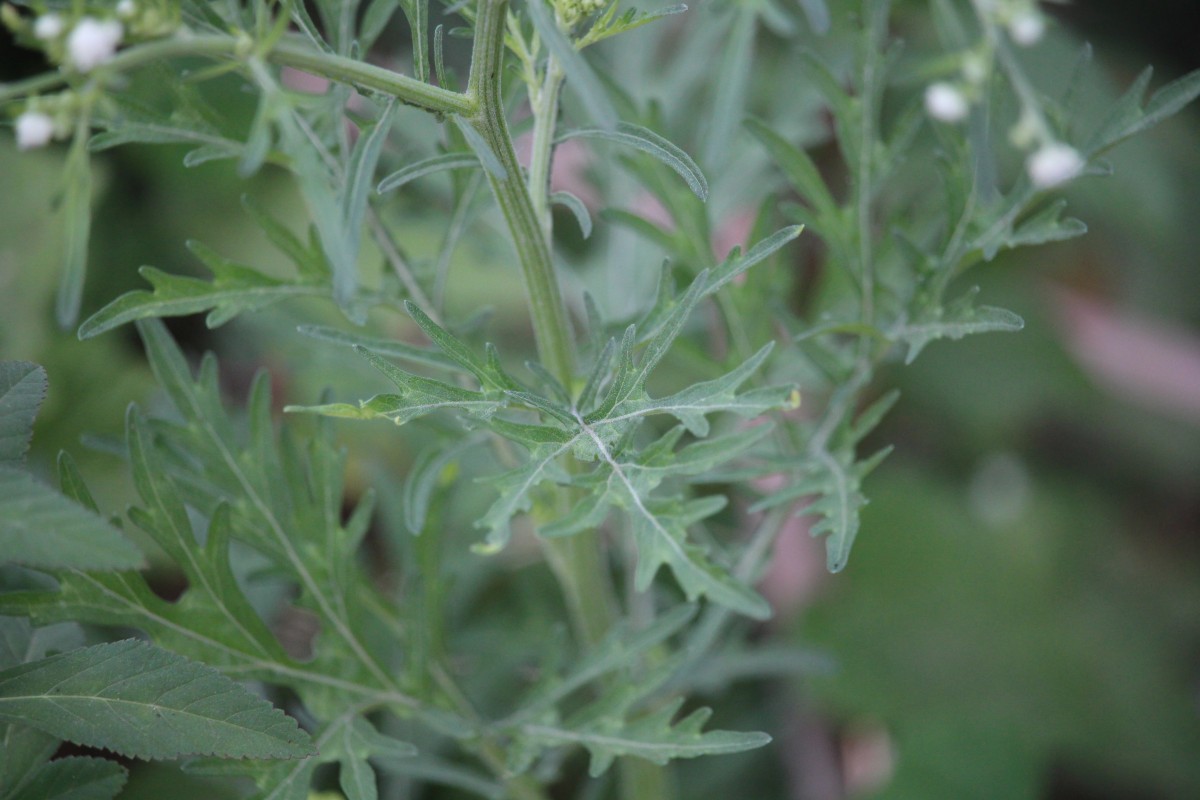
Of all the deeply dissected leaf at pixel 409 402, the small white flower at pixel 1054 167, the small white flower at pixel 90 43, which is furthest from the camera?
the small white flower at pixel 1054 167

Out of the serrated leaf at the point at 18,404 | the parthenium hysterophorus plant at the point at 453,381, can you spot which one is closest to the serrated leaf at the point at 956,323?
the parthenium hysterophorus plant at the point at 453,381

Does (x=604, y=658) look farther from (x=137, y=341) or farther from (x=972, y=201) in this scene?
(x=137, y=341)

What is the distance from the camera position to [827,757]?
49.3 inches

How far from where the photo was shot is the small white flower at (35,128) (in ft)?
1.33

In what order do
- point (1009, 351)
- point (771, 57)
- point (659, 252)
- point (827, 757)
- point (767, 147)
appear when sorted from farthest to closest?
point (1009, 351), point (771, 57), point (827, 757), point (659, 252), point (767, 147)

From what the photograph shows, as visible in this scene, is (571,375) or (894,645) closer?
(571,375)

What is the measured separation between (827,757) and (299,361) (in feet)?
2.52

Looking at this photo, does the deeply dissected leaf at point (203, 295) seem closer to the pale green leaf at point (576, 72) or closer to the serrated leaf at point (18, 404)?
the serrated leaf at point (18, 404)

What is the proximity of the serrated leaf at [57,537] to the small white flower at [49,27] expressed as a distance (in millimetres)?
199

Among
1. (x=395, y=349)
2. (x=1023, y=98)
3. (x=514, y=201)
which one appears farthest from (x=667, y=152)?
(x=1023, y=98)

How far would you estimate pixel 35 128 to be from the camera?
41 cm

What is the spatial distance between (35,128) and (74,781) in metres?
0.36

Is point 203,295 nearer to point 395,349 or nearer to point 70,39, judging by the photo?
point 395,349

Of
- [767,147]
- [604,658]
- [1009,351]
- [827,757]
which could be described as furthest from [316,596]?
[1009,351]
